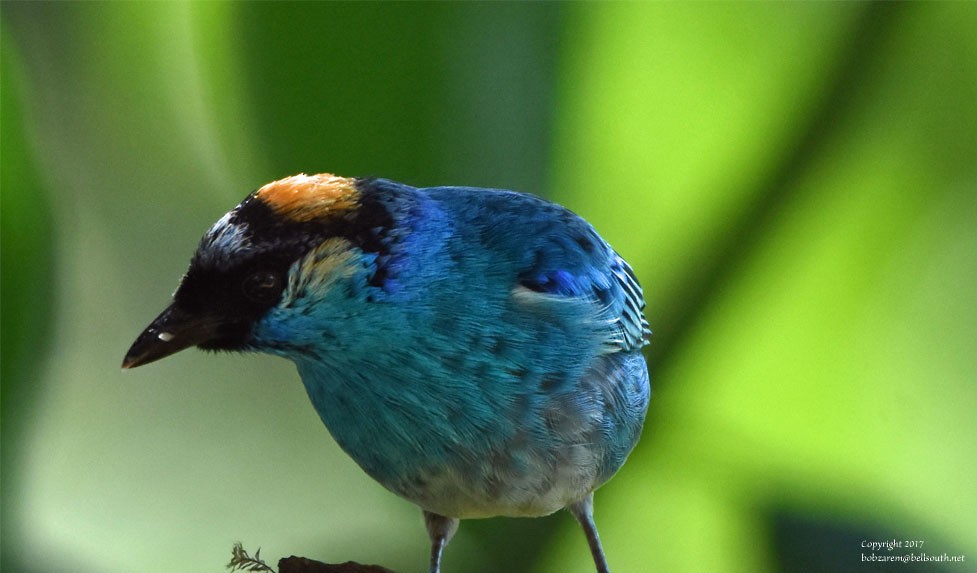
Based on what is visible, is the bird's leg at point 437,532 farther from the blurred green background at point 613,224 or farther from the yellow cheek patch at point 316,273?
the yellow cheek patch at point 316,273

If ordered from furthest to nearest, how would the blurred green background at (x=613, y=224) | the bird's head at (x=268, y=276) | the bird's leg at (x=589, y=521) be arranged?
1. the blurred green background at (x=613, y=224)
2. the bird's leg at (x=589, y=521)
3. the bird's head at (x=268, y=276)

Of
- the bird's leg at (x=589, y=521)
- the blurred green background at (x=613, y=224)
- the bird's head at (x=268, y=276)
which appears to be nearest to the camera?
the bird's head at (x=268, y=276)

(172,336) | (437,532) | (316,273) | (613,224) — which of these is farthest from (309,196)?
(613,224)

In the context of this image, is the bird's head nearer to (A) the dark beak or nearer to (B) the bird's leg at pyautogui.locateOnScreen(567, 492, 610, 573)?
(A) the dark beak

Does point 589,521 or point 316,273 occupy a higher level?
point 316,273

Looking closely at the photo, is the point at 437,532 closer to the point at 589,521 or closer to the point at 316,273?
the point at 589,521

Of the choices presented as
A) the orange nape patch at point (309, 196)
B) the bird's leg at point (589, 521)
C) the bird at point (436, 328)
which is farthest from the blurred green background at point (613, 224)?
the orange nape patch at point (309, 196)

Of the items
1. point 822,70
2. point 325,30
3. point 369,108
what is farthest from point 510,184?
point 822,70
